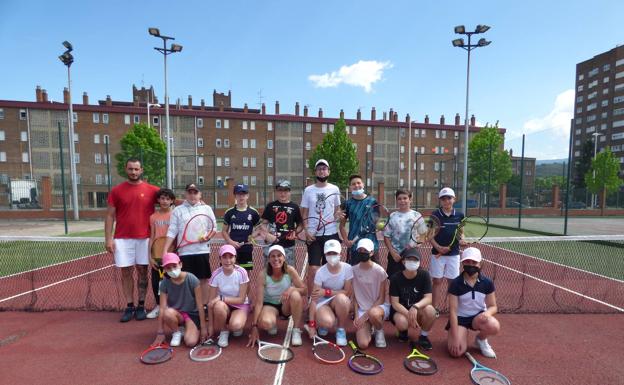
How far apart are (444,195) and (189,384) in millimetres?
3907

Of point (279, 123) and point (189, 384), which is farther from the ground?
point (279, 123)

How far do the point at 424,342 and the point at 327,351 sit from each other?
1.23 m

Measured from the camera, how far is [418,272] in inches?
162

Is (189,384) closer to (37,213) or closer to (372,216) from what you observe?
(372,216)

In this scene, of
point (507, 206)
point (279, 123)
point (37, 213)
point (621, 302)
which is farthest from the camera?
point (279, 123)

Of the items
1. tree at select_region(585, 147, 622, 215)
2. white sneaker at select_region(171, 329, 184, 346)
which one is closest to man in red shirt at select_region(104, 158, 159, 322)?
white sneaker at select_region(171, 329, 184, 346)

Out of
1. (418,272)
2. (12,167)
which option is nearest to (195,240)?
(418,272)

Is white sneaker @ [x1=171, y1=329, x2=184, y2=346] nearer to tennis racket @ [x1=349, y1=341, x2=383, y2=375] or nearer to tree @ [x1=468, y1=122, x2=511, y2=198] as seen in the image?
tennis racket @ [x1=349, y1=341, x2=383, y2=375]

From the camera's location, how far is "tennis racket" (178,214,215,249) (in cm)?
460

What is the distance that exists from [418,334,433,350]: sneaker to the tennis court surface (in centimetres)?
12

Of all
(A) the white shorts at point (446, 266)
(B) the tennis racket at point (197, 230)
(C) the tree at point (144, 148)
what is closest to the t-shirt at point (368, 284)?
(A) the white shorts at point (446, 266)

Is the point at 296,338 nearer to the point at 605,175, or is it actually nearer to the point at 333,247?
the point at 333,247

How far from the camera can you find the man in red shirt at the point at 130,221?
4.71 metres

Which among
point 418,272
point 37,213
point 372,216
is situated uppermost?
point 372,216
